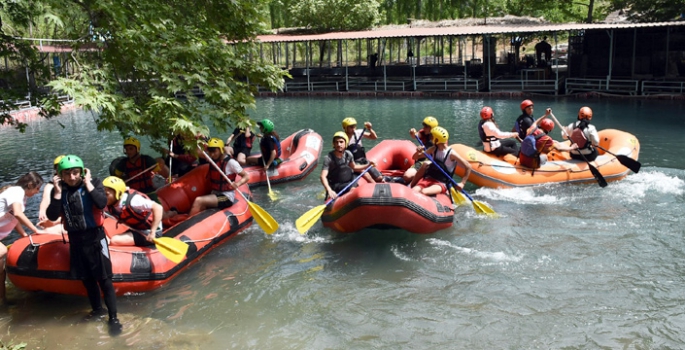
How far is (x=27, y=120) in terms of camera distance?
23.9 meters

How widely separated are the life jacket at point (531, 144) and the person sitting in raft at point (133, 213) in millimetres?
6838

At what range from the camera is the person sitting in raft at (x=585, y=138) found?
10938 millimetres

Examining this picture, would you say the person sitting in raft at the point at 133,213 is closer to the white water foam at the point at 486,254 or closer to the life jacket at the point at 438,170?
the white water foam at the point at 486,254

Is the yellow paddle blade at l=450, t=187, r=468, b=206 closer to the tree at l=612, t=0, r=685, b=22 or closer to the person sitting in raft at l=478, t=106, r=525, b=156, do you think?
the person sitting in raft at l=478, t=106, r=525, b=156

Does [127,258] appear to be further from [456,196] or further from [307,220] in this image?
[456,196]

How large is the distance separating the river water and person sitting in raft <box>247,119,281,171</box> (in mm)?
1044

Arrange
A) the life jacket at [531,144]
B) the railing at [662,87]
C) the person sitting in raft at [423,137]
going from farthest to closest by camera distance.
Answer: the railing at [662,87]
the life jacket at [531,144]
the person sitting in raft at [423,137]

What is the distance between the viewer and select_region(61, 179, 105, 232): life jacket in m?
5.35

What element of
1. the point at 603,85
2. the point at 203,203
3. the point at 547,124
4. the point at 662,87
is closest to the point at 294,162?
the point at 203,203

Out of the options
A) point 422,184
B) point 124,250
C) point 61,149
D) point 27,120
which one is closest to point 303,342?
point 124,250

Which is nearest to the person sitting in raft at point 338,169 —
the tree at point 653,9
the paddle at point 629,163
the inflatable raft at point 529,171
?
the inflatable raft at point 529,171

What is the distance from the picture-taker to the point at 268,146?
37.5 feet

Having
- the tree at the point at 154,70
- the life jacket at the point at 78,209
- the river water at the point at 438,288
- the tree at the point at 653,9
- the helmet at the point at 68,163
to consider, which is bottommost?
the river water at the point at 438,288

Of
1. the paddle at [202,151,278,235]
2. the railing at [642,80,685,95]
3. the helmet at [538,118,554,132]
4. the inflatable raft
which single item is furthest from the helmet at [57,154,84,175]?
the railing at [642,80,685,95]
